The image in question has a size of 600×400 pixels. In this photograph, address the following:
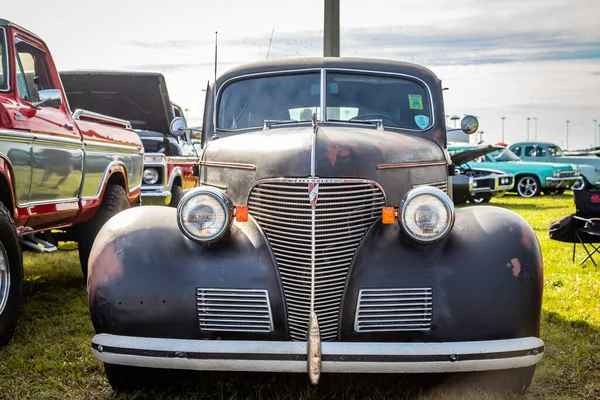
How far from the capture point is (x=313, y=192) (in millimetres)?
3455

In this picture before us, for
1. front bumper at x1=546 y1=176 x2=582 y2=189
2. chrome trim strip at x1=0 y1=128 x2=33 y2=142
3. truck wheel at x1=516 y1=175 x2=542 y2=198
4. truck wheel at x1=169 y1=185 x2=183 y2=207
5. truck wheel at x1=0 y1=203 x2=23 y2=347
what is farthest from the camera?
truck wheel at x1=516 y1=175 x2=542 y2=198

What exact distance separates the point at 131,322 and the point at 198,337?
13.4 inches

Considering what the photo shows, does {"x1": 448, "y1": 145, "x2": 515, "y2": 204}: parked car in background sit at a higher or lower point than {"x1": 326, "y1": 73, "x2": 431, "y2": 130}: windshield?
lower

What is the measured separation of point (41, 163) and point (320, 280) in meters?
2.93

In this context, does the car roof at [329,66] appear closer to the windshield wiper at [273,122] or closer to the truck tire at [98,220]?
the windshield wiper at [273,122]

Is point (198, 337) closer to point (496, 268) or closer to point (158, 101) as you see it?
point (496, 268)

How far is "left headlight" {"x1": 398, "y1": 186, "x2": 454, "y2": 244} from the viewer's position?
351cm

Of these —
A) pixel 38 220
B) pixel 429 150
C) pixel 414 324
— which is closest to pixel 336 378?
pixel 414 324

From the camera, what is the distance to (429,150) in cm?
436

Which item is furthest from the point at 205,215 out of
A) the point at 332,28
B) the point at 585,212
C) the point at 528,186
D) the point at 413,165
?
the point at 528,186

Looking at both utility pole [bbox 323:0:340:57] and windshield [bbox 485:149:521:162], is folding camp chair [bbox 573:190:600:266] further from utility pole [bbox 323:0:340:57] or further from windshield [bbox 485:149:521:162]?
windshield [bbox 485:149:521:162]

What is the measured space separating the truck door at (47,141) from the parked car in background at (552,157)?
1866 cm

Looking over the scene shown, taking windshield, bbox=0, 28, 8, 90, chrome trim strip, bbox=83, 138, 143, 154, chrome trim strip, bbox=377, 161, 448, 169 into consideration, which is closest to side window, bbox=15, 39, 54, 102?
windshield, bbox=0, 28, 8, 90

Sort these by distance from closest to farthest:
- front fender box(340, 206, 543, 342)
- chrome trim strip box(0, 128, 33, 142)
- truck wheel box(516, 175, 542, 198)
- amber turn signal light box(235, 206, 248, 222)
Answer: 1. front fender box(340, 206, 543, 342)
2. amber turn signal light box(235, 206, 248, 222)
3. chrome trim strip box(0, 128, 33, 142)
4. truck wheel box(516, 175, 542, 198)
